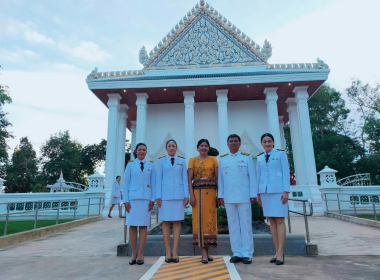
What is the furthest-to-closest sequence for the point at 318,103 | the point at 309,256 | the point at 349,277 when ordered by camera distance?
the point at 318,103, the point at 309,256, the point at 349,277

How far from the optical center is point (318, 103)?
3095cm

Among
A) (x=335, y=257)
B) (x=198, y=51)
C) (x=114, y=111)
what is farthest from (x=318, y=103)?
(x=335, y=257)

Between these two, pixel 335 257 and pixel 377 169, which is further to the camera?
pixel 377 169

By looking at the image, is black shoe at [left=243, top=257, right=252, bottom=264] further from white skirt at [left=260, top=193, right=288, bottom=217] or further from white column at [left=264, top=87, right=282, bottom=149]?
white column at [left=264, top=87, right=282, bottom=149]

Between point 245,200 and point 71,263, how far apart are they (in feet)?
8.93

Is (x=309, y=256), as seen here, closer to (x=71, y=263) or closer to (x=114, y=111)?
(x=71, y=263)

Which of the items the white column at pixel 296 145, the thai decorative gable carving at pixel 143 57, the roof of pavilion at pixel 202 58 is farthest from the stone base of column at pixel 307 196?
the thai decorative gable carving at pixel 143 57

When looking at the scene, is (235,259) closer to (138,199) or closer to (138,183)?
(138,199)

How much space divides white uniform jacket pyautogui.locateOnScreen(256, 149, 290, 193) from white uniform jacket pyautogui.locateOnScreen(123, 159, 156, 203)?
160 cm

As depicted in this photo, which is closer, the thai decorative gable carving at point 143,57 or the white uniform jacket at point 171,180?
the white uniform jacket at point 171,180

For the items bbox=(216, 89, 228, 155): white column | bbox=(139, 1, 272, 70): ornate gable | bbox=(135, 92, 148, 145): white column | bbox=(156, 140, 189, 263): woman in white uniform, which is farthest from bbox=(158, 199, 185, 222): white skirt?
bbox=(139, 1, 272, 70): ornate gable

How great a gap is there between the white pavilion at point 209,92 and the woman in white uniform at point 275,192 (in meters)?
9.98

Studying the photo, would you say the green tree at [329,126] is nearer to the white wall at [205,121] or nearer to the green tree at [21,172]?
the white wall at [205,121]

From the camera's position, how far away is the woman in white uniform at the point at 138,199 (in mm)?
3701
